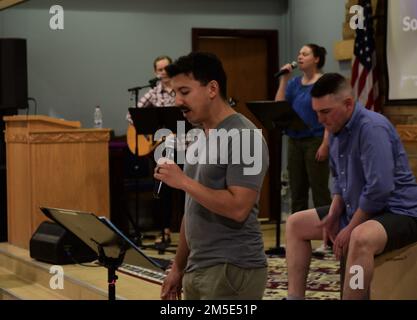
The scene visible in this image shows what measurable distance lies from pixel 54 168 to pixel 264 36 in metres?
3.47

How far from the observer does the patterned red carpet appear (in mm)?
5164

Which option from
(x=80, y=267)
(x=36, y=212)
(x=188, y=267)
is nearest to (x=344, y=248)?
(x=188, y=267)

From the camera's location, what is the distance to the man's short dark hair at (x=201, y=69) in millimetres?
2744

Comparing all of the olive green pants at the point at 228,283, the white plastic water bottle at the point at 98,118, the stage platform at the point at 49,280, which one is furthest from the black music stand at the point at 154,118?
the olive green pants at the point at 228,283

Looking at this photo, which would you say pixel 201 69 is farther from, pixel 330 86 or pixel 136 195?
pixel 136 195

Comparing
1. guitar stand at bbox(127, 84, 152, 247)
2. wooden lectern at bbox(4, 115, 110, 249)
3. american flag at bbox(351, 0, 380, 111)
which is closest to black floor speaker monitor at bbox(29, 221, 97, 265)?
wooden lectern at bbox(4, 115, 110, 249)

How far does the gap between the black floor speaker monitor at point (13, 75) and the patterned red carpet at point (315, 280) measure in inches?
108

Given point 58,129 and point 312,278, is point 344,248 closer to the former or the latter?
point 312,278

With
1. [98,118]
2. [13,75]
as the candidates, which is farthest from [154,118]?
[98,118]

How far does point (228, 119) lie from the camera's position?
2738 mm

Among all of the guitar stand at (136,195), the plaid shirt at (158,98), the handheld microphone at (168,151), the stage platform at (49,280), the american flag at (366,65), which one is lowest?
the stage platform at (49,280)

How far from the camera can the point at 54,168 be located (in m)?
7.22

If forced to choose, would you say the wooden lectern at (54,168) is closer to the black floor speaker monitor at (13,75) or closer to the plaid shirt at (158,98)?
the black floor speaker monitor at (13,75)

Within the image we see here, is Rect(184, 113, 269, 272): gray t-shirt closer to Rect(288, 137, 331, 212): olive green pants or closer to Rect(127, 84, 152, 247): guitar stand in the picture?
Rect(288, 137, 331, 212): olive green pants
